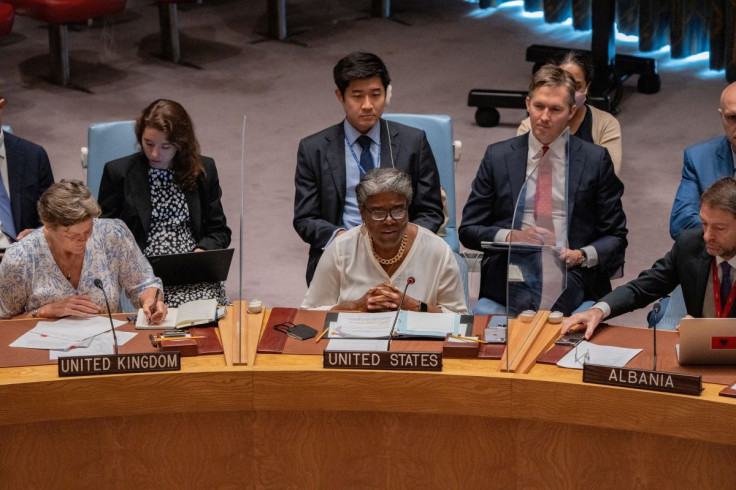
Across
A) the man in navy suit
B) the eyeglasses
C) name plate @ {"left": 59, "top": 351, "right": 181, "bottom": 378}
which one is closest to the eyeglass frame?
the eyeglasses

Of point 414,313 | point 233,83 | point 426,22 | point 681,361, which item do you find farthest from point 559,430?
point 426,22

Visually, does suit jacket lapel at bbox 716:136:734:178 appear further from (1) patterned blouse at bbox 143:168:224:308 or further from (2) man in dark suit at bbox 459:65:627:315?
(1) patterned blouse at bbox 143:168:224:308

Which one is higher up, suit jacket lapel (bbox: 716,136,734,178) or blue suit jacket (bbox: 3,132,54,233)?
suit jacket lapel (bbox: 716,136,734,178)

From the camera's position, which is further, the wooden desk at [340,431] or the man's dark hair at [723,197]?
the man's dark hair at [723,197]

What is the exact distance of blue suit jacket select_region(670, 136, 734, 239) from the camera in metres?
4.35

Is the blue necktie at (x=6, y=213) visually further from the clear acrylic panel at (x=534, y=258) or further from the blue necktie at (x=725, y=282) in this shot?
the blue necktie at (x=725, y=282)

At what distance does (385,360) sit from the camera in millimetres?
3291

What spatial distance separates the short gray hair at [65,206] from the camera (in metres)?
3.65

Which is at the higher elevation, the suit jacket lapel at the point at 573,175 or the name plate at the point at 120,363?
the suit jacket lapel at the point at 573,175

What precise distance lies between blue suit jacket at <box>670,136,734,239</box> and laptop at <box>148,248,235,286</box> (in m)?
1.58

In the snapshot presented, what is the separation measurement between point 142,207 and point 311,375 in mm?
1415

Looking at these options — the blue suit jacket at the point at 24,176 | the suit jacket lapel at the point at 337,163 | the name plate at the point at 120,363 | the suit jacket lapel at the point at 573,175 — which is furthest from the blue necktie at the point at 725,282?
the blue suit jacket at the point at 24,176

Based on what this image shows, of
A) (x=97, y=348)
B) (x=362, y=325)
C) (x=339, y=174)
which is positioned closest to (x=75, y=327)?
(x=97, y=348)

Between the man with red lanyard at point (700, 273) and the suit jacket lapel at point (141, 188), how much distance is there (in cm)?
→ 168
